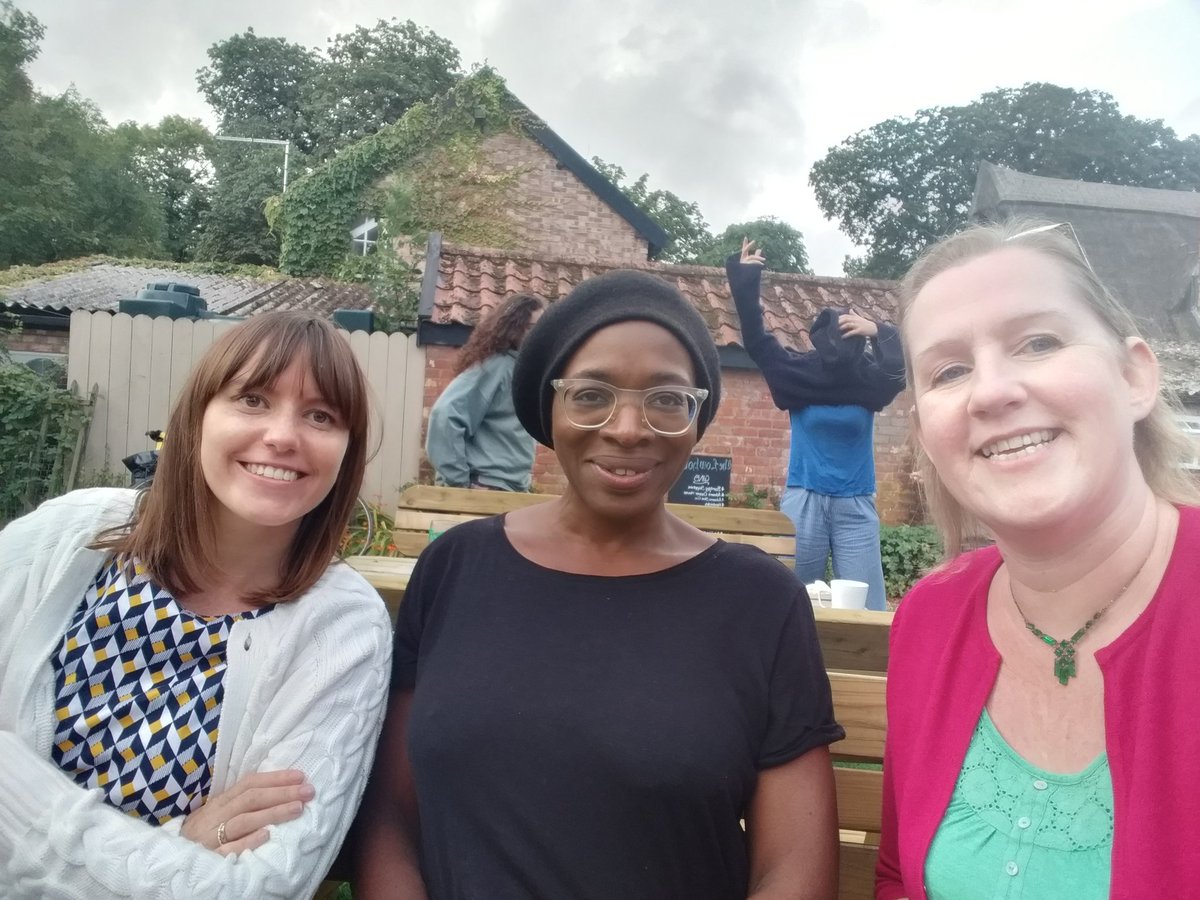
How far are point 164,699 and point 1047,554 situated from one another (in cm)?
156

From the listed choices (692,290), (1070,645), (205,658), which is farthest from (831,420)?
(692,290)

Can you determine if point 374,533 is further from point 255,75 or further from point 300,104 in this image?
point 255,75

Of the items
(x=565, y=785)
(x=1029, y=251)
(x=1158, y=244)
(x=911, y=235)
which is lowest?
(x=565, y=785)

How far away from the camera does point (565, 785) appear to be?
1.44 m

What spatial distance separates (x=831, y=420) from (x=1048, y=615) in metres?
2.88

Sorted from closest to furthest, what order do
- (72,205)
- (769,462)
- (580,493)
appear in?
(580,493), (769,462), (72,205)

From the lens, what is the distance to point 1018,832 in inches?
51.7

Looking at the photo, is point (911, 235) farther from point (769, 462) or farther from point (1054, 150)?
point (769, 462)

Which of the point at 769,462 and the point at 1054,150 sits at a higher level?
the point at 1054,150

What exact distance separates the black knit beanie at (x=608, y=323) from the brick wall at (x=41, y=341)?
1789 centimetres

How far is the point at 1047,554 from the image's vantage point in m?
1.41

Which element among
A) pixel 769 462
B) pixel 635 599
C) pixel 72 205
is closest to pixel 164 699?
pixel 635 599

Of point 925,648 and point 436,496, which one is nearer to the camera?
point 925,648

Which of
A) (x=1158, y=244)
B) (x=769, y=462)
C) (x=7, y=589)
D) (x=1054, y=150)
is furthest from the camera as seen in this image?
(x=1054, y=150)
